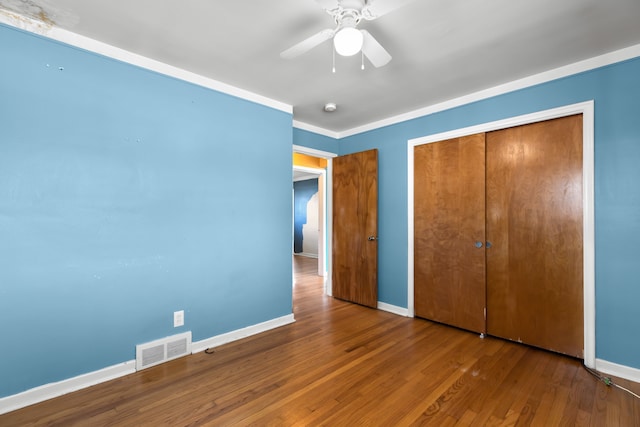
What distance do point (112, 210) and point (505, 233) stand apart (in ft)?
11.6

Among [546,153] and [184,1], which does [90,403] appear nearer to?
[184,1]

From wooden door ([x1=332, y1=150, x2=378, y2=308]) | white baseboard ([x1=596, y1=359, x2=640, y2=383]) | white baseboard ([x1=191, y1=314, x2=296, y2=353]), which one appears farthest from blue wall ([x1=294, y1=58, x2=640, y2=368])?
white baseboard ([x1=191, y1=314, x2=296, y2=353])

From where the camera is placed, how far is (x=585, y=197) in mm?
2406

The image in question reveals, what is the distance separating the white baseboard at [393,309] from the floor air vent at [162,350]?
2.39m

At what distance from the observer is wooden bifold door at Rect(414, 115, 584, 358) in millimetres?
2518

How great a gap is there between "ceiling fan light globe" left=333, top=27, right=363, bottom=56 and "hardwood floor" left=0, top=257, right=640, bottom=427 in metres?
2.18

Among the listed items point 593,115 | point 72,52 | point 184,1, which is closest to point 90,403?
point 72,52

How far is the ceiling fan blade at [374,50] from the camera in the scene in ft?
Result: 5.58

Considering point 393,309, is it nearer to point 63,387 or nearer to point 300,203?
point 63,387

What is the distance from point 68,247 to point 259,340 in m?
1.79

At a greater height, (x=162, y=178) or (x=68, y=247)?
(x=162, y=178)

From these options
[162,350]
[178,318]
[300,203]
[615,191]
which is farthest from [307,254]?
[615,191]

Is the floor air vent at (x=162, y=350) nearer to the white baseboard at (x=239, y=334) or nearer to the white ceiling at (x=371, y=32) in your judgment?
the white baseboard at (x=239, y=334)

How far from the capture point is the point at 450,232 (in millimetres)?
3248
